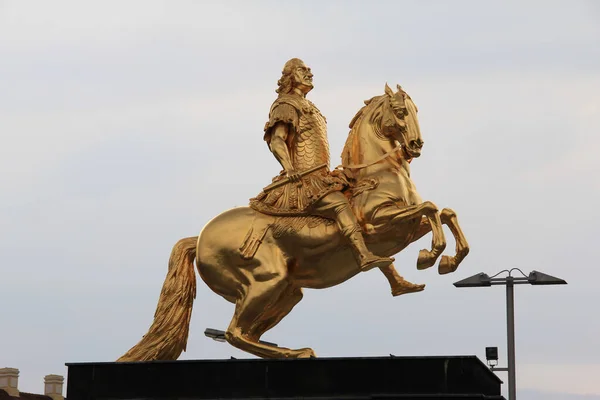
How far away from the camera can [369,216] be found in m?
17.0

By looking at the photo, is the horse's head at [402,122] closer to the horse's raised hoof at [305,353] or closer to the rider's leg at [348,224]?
the rider's leg at [348,224]

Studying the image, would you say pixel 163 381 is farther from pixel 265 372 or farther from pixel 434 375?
pixel 434 375

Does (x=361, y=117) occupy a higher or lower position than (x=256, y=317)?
higher

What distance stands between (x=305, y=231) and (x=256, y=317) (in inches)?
43.8

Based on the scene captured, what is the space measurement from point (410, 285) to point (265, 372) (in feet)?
6.91

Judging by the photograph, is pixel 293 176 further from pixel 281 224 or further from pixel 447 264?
pixel 447 264

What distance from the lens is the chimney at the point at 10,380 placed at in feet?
110

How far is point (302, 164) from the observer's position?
17609 mm

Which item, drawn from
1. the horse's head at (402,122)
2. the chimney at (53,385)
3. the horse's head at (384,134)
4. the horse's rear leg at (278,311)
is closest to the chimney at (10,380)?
the chimney at (53,385)

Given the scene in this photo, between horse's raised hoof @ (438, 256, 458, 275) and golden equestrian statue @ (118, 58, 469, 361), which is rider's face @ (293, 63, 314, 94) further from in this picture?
horse's raised hoof @ (438, 256, 458, 275)

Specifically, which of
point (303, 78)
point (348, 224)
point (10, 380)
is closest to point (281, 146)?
point (303, 78)

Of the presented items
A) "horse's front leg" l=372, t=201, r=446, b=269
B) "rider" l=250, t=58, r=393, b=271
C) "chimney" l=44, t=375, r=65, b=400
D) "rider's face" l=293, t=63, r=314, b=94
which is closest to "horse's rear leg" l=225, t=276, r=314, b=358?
"rider" l=250, t=58, r=393, b=271

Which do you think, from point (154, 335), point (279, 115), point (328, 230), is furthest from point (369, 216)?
point (154, 335)

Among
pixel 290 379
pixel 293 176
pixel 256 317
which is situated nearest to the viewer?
pixel 290 379
